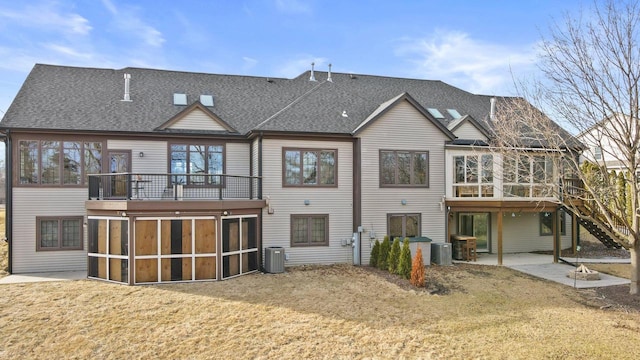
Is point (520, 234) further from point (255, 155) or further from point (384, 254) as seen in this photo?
point (255, 155)

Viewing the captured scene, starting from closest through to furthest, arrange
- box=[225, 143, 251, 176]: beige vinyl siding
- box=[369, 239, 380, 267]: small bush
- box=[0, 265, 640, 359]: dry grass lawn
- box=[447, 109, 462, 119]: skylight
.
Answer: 1. box=[0, 265, 640, 359]: dry grass lawn
2. box=[369, 239, 380, 267]: small bush
3. box=[225, 143, 251, 176]: beige vinyl siding
4. box=[447, 109, 462, 119]: skylight

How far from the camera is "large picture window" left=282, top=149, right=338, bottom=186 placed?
49.1 feet

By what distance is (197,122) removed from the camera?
50.2 ft

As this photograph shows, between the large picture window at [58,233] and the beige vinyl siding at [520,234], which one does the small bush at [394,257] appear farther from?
the large picture window at [58,233]

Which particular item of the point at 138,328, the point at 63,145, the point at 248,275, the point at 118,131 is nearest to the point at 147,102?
the point at 118,131

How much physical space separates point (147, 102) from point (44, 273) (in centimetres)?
721

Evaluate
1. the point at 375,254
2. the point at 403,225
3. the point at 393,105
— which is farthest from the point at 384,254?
the point at 393,105

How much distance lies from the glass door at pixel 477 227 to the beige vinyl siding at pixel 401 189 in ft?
8.19

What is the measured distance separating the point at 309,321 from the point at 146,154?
367 inches

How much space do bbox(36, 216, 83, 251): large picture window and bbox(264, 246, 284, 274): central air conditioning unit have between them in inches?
267

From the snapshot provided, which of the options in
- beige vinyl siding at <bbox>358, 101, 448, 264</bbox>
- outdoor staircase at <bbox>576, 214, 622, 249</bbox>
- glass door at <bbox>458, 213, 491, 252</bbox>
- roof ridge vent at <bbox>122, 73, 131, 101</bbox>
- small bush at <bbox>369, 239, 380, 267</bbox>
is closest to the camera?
small bush at <bbox>369, 239, 380, 267</bbox>

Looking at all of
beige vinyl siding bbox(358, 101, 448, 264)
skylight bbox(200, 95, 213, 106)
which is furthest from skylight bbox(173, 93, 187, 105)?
beige vinyl siding bbox(358, 101, 448, 264)

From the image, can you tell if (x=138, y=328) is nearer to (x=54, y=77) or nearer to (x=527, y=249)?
(x=54, y=77)

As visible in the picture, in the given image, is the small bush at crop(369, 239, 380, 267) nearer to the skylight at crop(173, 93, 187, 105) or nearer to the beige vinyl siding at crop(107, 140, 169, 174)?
the beige vinyl siding at crop(107, 140, 169, 174)
